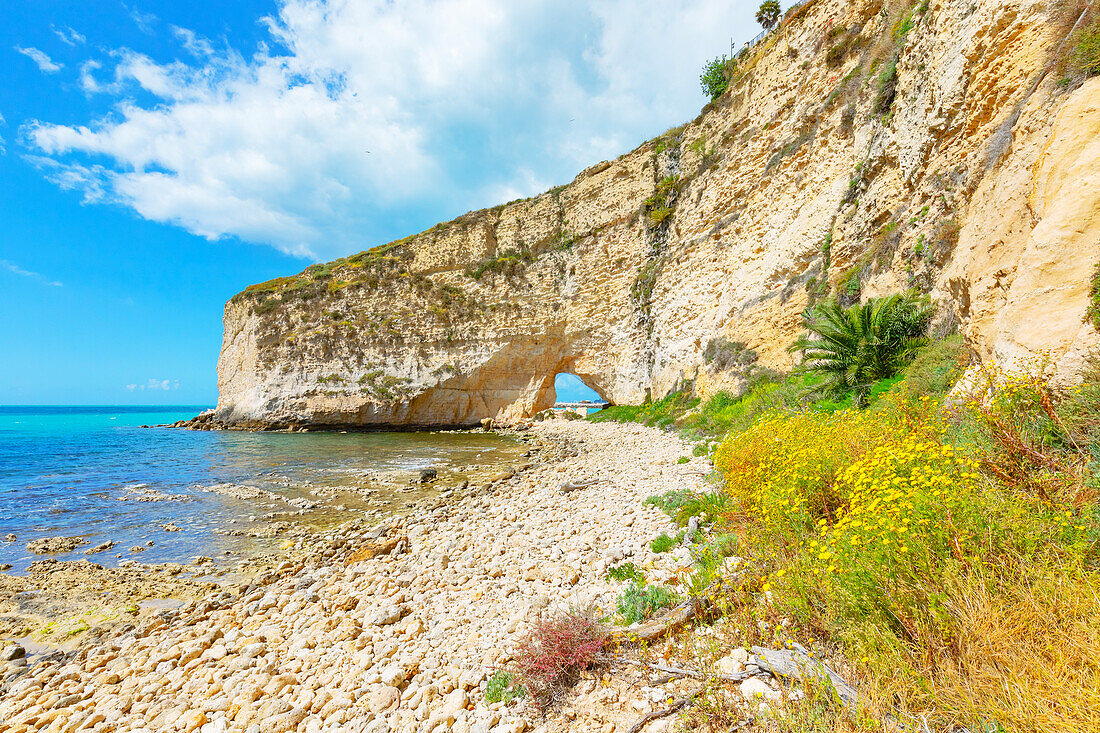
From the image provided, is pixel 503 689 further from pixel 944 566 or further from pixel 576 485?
pixel 576 485

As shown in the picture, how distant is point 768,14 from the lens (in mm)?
22891

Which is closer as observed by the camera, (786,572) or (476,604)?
(786,572)

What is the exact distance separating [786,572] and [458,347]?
3301 cm

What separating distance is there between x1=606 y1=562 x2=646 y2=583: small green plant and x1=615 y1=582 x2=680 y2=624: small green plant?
1.64 feet

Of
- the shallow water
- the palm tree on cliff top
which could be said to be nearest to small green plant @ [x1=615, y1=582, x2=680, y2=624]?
the shallow water

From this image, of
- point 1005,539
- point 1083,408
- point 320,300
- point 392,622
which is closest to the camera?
point 1005,539

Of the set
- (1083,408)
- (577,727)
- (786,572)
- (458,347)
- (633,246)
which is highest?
(633,246)

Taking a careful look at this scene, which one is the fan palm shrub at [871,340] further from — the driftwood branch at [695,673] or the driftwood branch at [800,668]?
the driftwood branch at [695,673]

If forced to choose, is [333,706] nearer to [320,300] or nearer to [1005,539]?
[1005,539]

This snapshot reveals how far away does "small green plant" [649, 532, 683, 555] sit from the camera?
192 inches

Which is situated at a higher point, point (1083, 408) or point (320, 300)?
point (320, 300)

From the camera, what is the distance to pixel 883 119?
11.5m

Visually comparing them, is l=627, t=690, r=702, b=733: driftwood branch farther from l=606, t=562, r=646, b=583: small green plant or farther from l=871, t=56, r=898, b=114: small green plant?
l=871, t=56, r=898, b=114: small green plant

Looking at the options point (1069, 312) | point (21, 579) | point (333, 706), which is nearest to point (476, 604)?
point (333, 706)
